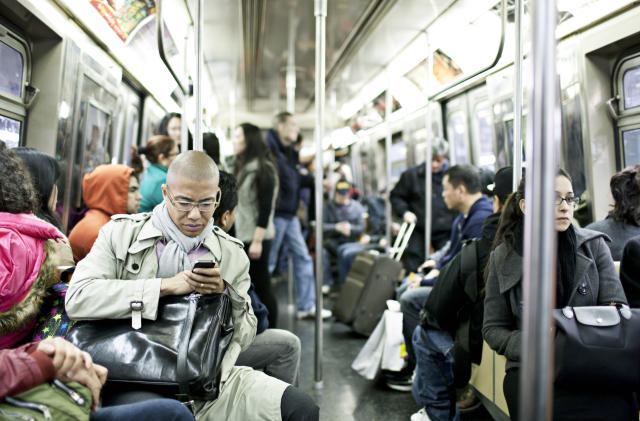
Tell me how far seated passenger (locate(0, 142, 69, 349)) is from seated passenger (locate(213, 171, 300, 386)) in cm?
89

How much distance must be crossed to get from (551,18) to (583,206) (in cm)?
311

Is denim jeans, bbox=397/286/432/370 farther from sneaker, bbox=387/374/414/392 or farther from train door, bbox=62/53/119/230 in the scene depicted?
train door, bbox=62/53/119/230

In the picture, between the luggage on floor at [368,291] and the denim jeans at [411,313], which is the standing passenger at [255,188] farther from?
the luggage on floor at [368,291]

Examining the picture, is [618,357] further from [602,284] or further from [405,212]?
[405,212]

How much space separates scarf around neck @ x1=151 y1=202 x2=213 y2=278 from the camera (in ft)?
6.70

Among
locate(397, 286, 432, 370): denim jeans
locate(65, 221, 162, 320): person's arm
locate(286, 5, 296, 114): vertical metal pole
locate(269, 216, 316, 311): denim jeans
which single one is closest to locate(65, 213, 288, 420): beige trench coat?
locate(65, 221, 162, 320): person's arm

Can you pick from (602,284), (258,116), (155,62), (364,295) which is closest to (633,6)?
(602,284)

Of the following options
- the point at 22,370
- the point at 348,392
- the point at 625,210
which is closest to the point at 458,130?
the point at 625,210

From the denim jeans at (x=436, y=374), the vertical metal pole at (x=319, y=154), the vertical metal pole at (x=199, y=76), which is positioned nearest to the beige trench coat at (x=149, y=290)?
the vertical metal pole at (x=199, y=76)

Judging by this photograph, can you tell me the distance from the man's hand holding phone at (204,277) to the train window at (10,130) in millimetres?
2044

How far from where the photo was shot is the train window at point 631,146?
3.59 metres

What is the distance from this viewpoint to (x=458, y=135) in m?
6.75

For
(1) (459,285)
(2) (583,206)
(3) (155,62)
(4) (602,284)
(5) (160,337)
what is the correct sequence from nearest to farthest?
(5) (160,337) < (4) (602,284) < (1) (459,285) < (2) (583,206) < (3) (155,62)

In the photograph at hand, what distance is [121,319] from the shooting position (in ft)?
5.98
